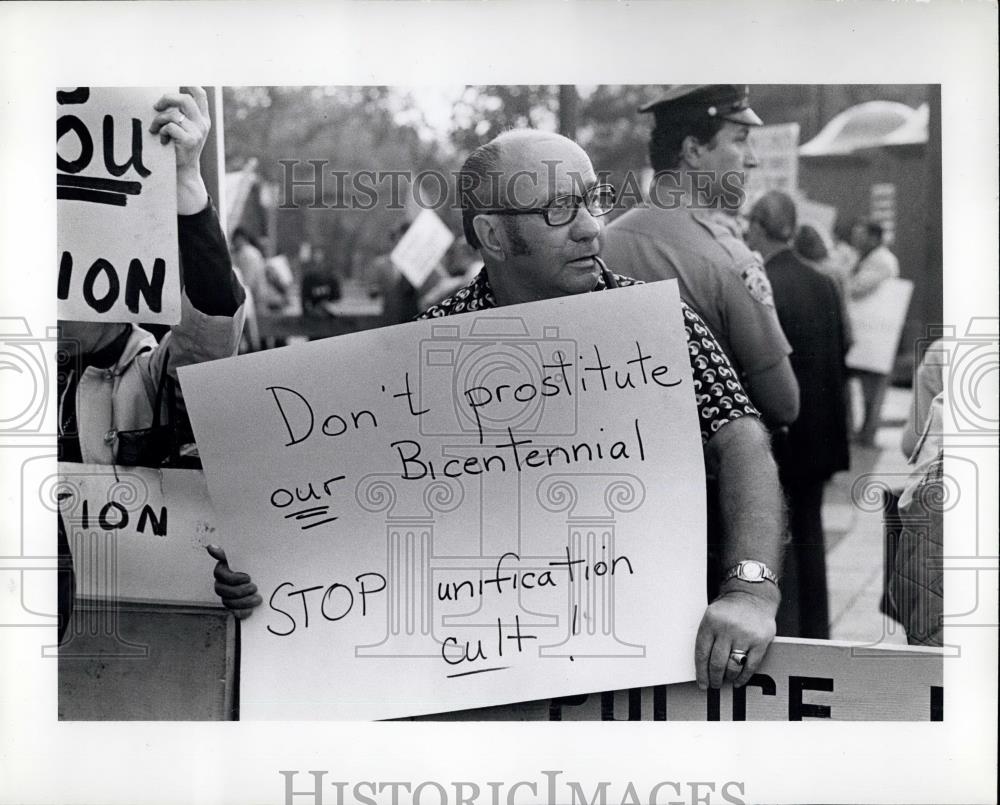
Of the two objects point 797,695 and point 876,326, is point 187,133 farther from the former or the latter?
point 797,695

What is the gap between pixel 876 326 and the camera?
156 inches

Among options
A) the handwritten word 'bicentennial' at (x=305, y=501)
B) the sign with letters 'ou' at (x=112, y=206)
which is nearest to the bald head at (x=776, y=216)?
the handwritten word 'bicentennial' at (x=305, y=501)

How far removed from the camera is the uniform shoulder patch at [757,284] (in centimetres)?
373

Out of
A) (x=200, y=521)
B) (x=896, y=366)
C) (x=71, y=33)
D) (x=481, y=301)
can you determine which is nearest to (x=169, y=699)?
(x=200, y=521)

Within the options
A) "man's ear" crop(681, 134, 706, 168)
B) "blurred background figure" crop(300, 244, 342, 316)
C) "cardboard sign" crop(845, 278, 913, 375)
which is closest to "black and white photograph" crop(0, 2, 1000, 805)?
"man's ear" crop(681, 134, 706, 168)

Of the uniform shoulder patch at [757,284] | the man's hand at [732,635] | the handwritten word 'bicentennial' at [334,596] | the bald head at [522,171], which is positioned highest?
the bald head at [522,171]

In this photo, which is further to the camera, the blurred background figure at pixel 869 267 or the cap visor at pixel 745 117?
the blurred background figure at pixel 869 267


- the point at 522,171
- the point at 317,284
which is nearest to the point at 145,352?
the point at 317,284

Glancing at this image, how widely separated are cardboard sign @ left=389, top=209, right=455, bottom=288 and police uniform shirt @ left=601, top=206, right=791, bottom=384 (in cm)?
43

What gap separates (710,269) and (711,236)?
0.08 m

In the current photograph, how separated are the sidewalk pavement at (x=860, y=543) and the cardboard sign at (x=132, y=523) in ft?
4.86

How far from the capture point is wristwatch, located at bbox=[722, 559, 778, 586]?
11.6 feet

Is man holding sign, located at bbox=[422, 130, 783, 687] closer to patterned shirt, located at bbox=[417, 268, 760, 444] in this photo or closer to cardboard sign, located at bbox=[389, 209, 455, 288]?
patterned shirt, located at bbox=[417, 268, 760, 444]

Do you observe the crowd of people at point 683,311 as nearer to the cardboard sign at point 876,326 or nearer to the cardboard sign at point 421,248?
the cardboard sign at point 421,248
